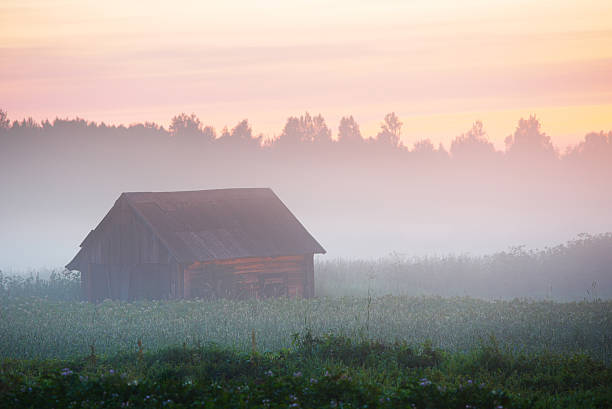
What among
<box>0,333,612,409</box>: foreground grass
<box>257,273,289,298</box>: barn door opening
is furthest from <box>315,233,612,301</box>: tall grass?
<box>0,333,612,409</box>: foreground grass

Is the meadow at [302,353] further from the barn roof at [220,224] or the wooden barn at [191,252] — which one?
the barn roof at [220,224]

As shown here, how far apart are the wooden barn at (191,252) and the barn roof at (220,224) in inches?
1.5

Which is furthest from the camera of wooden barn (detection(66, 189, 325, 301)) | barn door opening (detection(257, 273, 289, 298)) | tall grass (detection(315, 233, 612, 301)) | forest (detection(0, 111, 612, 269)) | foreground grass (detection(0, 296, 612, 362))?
forest (detection(0, 111, 612, 269))

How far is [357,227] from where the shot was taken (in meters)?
101

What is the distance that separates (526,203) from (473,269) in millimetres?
81187

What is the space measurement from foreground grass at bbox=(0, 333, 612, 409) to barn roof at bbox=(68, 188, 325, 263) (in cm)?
1367

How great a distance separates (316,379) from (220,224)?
19732mm

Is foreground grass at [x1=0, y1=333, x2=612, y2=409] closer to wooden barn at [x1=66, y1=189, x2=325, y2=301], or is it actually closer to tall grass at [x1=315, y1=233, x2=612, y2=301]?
wooden barn at [x1=66, y1=189, x2=325, y2=301]

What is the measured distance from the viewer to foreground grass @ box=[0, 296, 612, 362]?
69.8ft

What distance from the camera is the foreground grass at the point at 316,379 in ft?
43.3

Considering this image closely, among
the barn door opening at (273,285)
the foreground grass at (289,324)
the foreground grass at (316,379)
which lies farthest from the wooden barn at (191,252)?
the foreground grass at (316,379)

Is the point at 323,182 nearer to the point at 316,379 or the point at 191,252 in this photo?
the point at 191,252

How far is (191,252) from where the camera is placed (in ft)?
102

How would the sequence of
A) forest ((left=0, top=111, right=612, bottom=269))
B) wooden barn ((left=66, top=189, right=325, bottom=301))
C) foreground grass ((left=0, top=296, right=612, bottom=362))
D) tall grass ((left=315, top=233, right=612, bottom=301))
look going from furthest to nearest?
forest ((left=0, top=111, right=612, bottom=269)), tall grass ((left=315, top=233, right=612, bottom=301)), wooden barn ((left=66, top=189, right=325, bottom=301)), foreground grass ((left=0, top=296, right=612, bottom=362))
